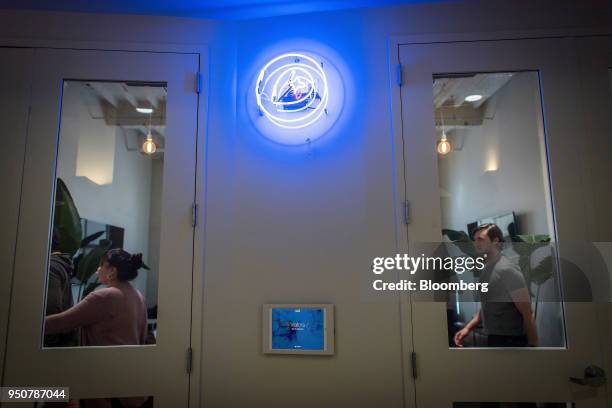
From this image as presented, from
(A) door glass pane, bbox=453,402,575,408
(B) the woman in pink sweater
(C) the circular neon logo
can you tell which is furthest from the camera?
→ (C) the circular neon logo

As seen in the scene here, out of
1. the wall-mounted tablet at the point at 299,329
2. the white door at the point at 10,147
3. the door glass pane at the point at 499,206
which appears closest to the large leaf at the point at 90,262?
the white door at the point at 10,147

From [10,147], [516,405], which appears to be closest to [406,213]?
[516,405]

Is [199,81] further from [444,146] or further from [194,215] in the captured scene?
[444,146]

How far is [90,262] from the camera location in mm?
1926

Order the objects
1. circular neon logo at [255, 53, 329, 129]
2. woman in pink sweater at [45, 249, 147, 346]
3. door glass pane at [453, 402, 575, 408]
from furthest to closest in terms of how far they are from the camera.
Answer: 1. circular neon logo at [255, 53, 329, 129]
2. woman in pink sweater at [45, 249, 147, 346]
3. door glass pane at [453, 402, 575, 408]

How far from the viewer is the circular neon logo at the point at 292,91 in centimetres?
200

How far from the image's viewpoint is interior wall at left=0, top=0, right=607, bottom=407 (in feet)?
6.08

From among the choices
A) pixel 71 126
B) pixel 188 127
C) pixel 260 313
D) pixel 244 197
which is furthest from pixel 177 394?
pixel 71 126

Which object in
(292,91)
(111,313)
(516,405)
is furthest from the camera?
(292,91)

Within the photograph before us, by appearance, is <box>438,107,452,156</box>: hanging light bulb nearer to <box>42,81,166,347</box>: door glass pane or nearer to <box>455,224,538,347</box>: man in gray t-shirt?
<box>455,224,538,347</box>: man in gray t-shirt

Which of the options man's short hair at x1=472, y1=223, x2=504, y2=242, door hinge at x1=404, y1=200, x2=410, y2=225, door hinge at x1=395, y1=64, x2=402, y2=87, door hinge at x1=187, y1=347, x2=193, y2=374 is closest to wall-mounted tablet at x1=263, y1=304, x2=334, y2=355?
door hinge at x1=187, y1=347, x2=193, y2=374

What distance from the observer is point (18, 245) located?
1.92 m

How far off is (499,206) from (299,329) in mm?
1115

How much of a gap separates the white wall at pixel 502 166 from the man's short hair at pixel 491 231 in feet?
0.16
